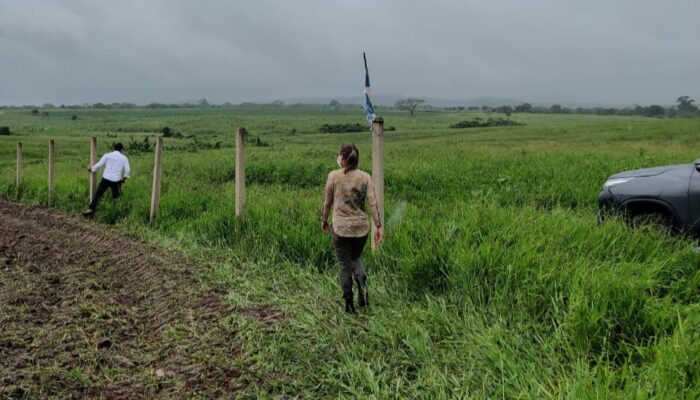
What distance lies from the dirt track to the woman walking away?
4.05 feet

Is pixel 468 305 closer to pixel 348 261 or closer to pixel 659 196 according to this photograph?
pixel 348 261

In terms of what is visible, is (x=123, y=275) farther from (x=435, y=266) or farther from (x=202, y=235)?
(x=435, y=266)

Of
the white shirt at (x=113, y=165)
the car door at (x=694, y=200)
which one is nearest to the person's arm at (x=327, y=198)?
the car door at (x=694, y=200)

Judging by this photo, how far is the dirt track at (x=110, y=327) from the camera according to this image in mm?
3898

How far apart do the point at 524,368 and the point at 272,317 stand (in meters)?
2.39

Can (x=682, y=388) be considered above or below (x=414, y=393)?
above

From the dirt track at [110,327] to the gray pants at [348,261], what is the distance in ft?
3.78

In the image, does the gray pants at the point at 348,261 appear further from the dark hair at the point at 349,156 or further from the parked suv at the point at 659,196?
the parked suv at the point at 659,196

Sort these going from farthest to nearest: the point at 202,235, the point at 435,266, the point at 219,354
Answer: the point at 202,235 < the point at 435,266 < the point at 219,354

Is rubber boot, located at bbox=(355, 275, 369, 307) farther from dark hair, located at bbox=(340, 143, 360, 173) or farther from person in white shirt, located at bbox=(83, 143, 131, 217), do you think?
person in white shirt, located at bbox=(83, 143, 131, 217)

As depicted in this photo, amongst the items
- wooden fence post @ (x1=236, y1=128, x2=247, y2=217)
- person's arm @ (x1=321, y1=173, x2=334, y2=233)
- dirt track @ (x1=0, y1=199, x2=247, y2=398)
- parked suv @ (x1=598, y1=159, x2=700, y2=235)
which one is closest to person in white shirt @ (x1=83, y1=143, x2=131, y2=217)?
dirt track @ (x1=0, y1=199, x2=247, y2=398)

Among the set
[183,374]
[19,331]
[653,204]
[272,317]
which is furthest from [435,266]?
[19,331]

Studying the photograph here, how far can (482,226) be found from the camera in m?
6.05

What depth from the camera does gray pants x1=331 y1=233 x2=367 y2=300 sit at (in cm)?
489
